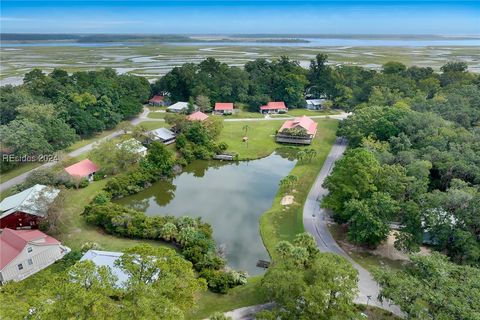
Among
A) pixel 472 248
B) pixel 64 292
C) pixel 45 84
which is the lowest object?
pixel 472 248

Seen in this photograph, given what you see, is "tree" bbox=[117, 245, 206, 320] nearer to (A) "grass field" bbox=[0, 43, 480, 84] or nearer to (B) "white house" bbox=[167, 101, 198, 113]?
(B) "white house" bbox=[167, 101, 198, 113]

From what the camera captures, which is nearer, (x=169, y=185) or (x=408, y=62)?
(x=169, y=185)

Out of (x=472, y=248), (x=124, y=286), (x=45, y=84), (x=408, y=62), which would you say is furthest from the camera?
(x=408, y=62)

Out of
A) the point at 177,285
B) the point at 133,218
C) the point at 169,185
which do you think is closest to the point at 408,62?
the point at 169,185

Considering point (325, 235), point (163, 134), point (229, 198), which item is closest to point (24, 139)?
point (163, 134)

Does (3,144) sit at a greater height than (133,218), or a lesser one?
greater

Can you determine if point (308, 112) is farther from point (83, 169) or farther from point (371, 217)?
point (371, 217)

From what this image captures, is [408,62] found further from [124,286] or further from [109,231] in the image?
[124,286]

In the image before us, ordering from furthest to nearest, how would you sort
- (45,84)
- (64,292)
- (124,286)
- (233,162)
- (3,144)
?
Result: (45,84) < (233,162) < (3,144) < (124,286) < (64,292)
